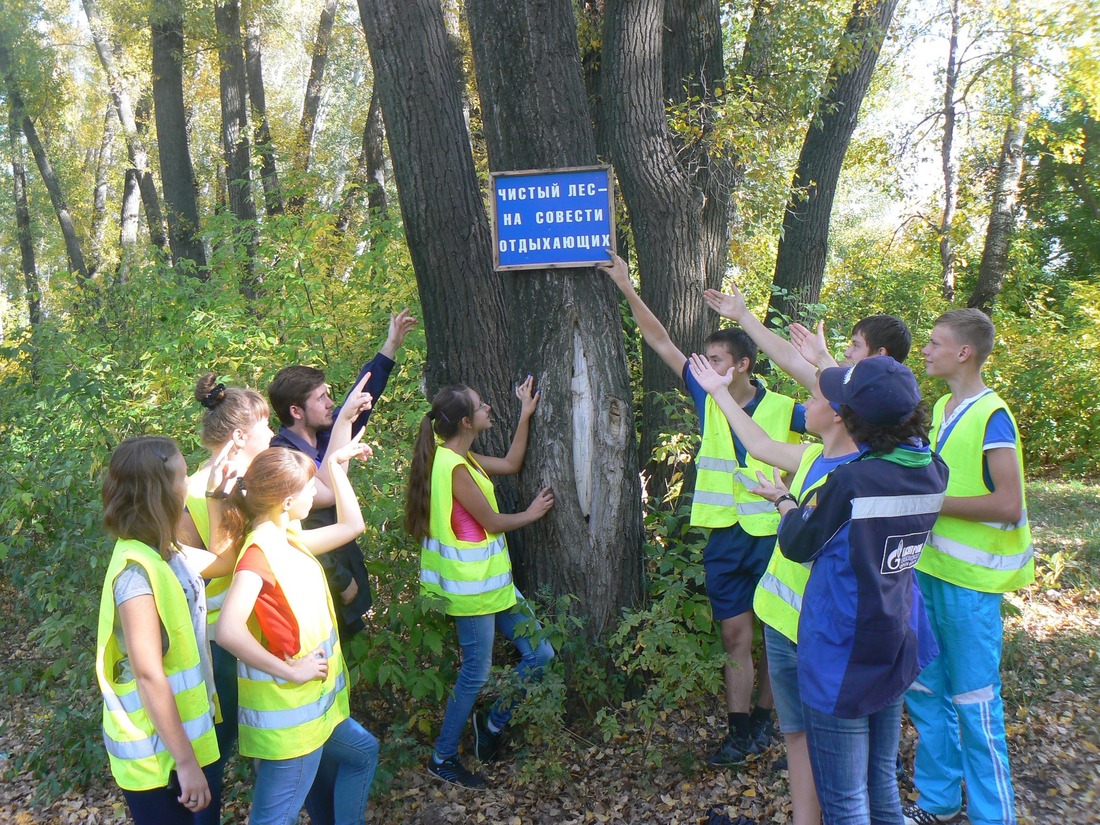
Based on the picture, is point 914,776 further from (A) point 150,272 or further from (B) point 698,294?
(A) point 150,272

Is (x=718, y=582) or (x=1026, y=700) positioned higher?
(x=718, y=582)

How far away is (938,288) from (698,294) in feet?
43.3

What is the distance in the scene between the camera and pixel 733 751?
4035 mm

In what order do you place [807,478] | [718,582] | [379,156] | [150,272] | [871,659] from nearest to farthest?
[871,659], [807,478], [718,582], [150,272], [379,156]

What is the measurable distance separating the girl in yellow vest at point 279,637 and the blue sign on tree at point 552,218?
1.81 metres

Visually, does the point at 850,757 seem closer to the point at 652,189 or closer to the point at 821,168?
the point at 652,189

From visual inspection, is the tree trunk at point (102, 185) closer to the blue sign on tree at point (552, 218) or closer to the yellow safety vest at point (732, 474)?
the blue sign on tree at point (552, 218)

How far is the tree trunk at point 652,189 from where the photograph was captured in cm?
629

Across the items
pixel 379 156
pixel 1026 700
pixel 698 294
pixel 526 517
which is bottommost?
pixel 1026 700

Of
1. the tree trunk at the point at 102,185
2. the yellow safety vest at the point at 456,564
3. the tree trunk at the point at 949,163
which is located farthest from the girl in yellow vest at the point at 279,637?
the tree trunk at the point at 102,185

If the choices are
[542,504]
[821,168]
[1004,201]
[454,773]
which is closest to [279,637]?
[454,773]

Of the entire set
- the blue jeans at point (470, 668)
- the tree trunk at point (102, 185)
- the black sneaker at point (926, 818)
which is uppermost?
the tree trunk at point (102, 185)

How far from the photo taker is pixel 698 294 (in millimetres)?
6555

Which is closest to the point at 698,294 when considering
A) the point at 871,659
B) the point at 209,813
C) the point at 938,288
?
the point at 871,659
